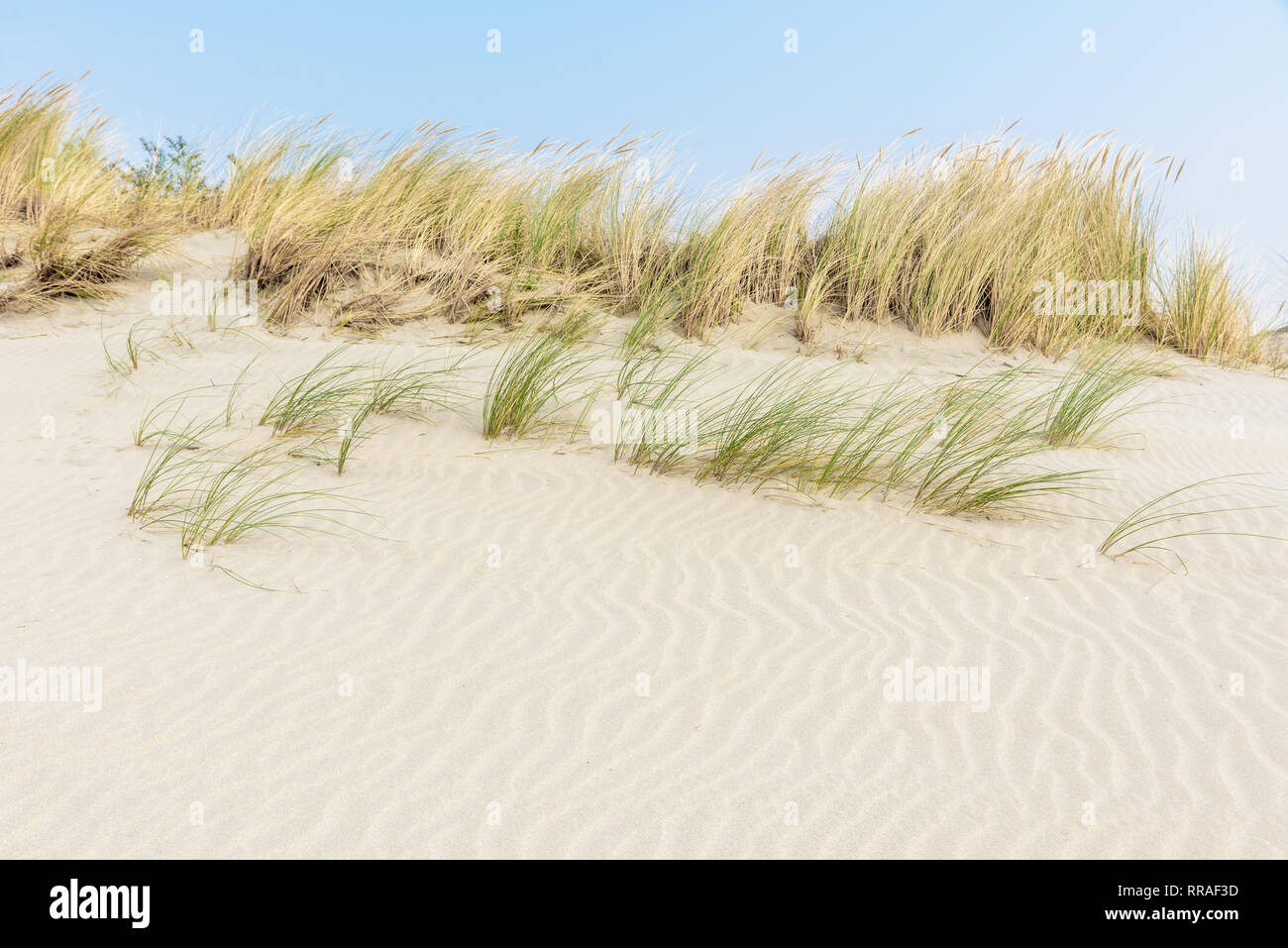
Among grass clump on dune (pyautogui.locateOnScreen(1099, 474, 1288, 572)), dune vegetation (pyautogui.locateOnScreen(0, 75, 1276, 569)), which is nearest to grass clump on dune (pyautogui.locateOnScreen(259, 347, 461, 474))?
dune vegetation (pyautogui.locateOnScreen(0, 75, 1276, 569))

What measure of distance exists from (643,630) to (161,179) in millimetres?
10630

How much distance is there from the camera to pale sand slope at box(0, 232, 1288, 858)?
2549 millimetres

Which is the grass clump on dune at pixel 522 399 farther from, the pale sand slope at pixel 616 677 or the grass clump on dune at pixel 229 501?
the grass clump on dune at pixel 229 501

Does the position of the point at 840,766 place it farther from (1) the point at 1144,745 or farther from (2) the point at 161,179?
(2) the point at 161,179

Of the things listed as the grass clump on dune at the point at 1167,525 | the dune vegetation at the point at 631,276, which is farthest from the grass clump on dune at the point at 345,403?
the grass clump on dune at the point at 1167,525

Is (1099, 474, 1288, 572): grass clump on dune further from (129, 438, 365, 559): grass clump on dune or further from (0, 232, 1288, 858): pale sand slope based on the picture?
(129, 438, 365, 559): grass clump on dune

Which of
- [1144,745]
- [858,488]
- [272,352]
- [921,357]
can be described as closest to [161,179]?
[272,352]

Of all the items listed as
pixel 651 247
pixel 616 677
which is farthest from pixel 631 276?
pixel 616 677

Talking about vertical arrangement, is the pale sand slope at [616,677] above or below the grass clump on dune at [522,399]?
below

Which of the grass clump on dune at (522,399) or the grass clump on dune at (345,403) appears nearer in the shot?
the grass clump on dune at (345,403)

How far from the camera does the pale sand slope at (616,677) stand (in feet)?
8.36

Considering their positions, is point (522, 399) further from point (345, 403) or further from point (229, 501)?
point (229, 501)

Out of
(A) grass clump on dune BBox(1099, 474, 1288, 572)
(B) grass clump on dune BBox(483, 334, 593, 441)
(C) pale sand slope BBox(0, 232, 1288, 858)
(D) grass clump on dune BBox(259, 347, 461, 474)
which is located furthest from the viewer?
(B) grass clump on dune BBox(483, 334, 593, 441)
